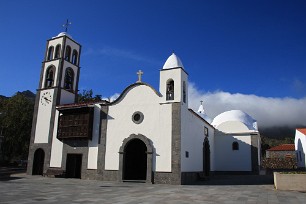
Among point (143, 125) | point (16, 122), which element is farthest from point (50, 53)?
point (143, 125)

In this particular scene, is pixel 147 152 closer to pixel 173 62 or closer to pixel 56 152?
pixel 173 62

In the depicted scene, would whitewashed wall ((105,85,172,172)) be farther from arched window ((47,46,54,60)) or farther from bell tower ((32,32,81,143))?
arched window ((47,46,54,60))

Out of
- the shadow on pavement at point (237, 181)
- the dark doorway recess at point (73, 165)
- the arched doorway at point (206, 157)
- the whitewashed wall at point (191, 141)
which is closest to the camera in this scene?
the shadow on pavement at point (237, 181)

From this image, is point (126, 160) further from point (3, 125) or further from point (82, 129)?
point (3, 125)

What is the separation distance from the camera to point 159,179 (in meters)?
18.7

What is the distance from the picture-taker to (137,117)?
68.1ft

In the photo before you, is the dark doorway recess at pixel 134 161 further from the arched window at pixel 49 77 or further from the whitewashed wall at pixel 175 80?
the arched window at pixel 49 77

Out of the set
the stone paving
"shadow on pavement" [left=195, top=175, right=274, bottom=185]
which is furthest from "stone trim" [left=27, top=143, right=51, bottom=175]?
"shadow on pavement" [left=195, top=175, right=274, bottom=185]

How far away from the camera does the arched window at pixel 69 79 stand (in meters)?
26.7

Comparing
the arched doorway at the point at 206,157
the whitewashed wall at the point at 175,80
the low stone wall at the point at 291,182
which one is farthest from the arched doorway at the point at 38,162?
the low stone wall at the point at 291,182

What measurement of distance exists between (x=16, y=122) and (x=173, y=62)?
24823 millimetres

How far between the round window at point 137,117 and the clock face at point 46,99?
9311 millimetres

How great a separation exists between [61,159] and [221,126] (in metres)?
17.9

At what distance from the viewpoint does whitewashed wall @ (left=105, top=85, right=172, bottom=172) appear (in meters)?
19.1
